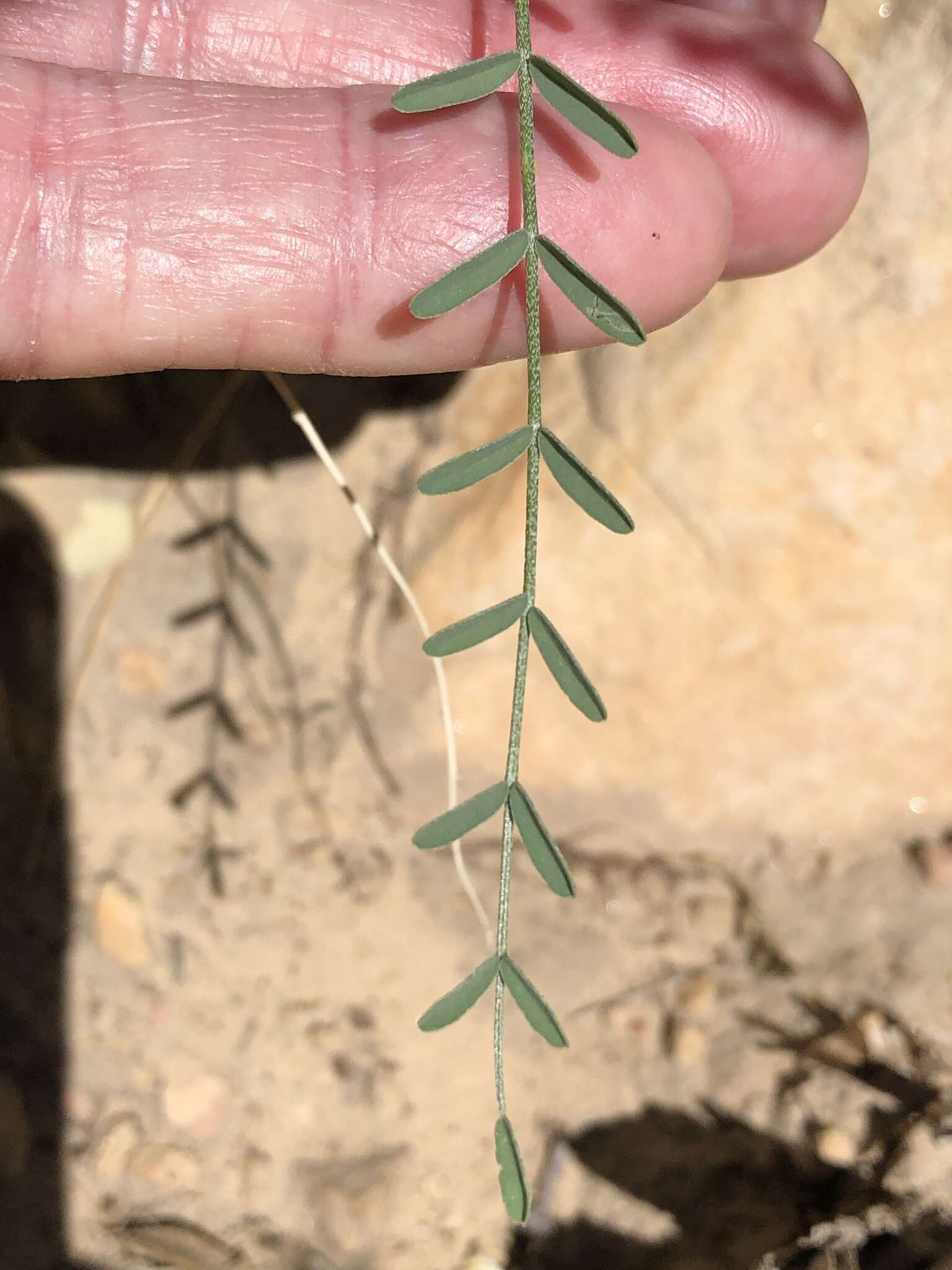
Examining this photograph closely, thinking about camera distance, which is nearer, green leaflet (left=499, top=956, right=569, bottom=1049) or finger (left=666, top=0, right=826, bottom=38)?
green leaflet (left=499, top=956, right=569, bottom=1049)

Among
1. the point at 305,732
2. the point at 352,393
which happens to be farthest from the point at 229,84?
the point at 305,732

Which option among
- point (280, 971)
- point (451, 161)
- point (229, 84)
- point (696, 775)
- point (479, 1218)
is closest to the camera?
point (451, 161)

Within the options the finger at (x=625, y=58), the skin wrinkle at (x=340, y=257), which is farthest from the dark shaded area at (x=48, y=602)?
the skin wrinkle at (x=340, y=257)

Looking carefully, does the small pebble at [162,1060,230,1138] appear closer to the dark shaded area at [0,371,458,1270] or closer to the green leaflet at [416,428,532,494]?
the dark shaded area at [0,371,458,1270]

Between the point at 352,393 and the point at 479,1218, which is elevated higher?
the point at 352,393

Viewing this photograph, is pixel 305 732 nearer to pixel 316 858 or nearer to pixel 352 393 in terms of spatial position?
pixel 316 858

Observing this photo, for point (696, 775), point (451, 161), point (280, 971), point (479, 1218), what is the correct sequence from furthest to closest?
point (696, 775), point (280, 971), point (479, 1218), point (451, 161)

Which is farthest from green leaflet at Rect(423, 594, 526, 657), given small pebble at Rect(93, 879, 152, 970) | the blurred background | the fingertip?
small pebble at Rect(93, 879, 152, 970)

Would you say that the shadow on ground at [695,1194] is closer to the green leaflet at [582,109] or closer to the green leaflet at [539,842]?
the green leaflet at [539,842]
